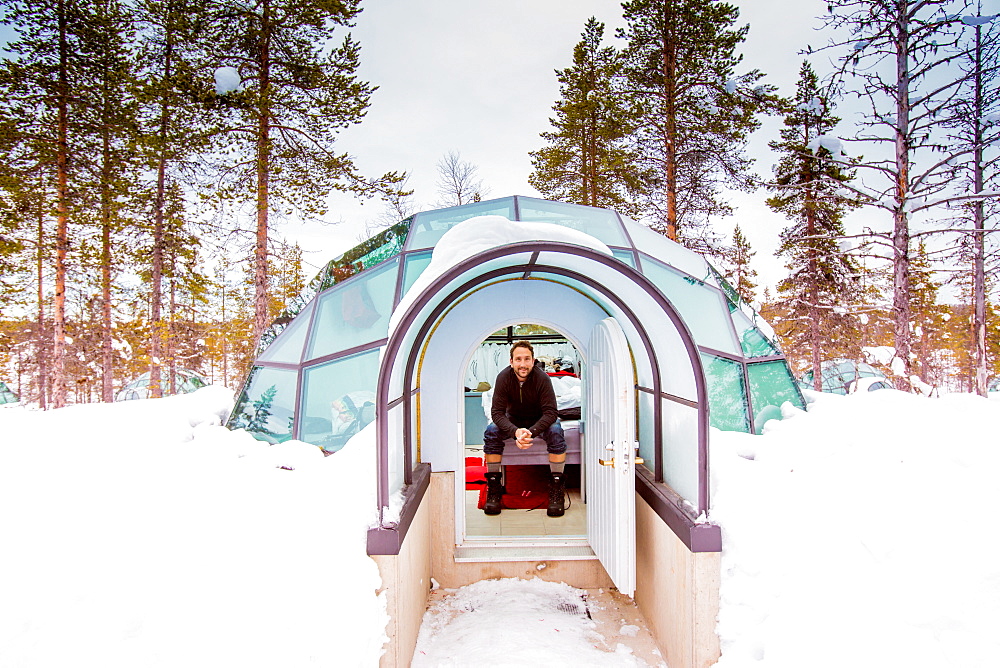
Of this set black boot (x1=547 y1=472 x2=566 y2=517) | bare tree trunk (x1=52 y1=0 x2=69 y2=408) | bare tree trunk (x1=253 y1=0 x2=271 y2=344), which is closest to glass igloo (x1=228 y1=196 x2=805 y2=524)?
black boot (x1=547 y1=472 x2=566 y2=517)

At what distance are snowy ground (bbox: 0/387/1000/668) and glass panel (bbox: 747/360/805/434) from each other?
2.11 ft

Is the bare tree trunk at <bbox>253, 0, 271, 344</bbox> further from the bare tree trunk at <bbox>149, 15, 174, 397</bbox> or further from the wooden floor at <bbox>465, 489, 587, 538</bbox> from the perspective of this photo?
the wooden floor at <bbox>465, 489, 587, 538</bbox>

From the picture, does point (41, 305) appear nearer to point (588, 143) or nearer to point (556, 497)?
point (556, 497)

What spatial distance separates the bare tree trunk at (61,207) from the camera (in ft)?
36.9

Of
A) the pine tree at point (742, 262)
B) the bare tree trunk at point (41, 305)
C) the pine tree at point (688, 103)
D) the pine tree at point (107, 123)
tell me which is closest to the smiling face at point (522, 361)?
the pine tree at point (688, 103)

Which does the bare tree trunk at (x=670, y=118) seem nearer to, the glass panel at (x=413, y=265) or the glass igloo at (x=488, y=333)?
the glass igloo at (x=488, y=333)

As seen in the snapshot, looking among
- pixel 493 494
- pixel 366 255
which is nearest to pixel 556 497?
pixel 493 494

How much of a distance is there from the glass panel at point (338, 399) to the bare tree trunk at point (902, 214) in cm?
690

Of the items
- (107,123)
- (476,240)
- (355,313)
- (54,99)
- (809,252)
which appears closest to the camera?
(476,240)

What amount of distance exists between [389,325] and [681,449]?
2.42 m

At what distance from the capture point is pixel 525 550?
15.0ft

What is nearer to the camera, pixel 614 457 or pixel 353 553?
pixel 353 553

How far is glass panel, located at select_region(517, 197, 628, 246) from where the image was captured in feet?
17.7

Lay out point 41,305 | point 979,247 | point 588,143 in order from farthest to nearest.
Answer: point 588,143 < point 41,305 < point 979,247
